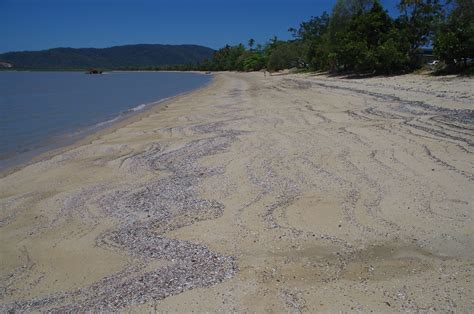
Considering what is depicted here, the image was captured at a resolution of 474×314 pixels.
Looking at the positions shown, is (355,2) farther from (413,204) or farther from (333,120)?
(413,204)

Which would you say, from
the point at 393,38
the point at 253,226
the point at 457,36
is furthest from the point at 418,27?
the point at 253,226

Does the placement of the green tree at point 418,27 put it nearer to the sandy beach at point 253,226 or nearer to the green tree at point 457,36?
the green tree at point 457,36

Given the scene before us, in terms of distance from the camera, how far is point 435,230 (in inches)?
200

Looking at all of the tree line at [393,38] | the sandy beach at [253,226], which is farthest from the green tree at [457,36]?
the sandy beach at [253,226]

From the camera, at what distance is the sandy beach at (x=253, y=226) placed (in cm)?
402

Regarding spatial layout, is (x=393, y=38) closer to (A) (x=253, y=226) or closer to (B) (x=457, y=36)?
(B) (x=457, y=36)

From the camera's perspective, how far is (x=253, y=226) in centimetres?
548

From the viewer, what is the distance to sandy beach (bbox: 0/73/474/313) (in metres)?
4.02

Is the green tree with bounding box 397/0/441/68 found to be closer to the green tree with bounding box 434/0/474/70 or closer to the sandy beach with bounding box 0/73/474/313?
the green tree with bounding box 434/0/474/70

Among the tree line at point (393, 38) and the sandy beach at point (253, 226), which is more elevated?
the tree line at point (393, 38)

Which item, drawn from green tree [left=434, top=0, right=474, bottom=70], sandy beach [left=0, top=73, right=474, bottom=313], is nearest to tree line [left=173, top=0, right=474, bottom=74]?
green tree [left=434, top=0, right=474, bottom=70]

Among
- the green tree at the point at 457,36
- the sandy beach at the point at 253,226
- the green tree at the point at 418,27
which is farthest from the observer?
the green tree at the point at 418,27

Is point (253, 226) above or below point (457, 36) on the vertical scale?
below

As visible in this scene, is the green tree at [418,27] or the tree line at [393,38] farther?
the green tree at [418,27]
